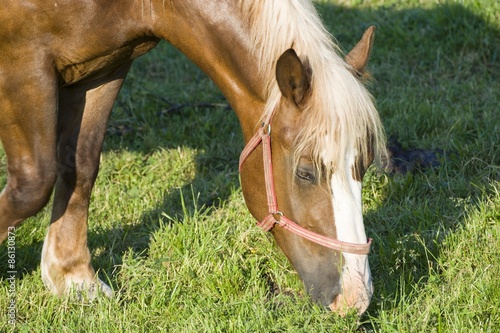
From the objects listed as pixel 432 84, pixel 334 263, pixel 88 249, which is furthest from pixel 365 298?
pixel 432 84

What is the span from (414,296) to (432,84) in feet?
8.86

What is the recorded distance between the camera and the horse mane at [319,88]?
9.41 ft

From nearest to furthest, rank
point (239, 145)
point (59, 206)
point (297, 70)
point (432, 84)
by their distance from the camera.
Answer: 1. point (297, 70)
2. point (59, 206)
3. point (239, 145)
4. point (432, 84)

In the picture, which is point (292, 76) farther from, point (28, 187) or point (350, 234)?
point (28, 187)

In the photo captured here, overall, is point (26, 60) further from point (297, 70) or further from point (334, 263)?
point (334, 263)

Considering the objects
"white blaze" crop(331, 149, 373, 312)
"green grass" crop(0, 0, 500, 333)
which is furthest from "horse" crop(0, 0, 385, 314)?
"green grass" crop(0, 0, 500, 333)

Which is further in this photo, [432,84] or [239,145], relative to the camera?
[432,84]

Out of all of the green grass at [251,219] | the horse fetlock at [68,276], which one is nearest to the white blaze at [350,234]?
the green grass at [251,219]

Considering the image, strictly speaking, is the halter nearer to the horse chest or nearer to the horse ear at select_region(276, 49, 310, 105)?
the horse ear at select_region(276, 49, 310, 105)

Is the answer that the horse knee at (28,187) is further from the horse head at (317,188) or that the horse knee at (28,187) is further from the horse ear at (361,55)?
the horse ear at (361,55)

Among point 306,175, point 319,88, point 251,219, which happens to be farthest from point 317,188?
point 251,219

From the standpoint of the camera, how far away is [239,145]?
16.4 feet

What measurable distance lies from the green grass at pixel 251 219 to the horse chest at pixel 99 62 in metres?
0.85

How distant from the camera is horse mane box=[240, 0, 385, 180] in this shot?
9.41 ft
